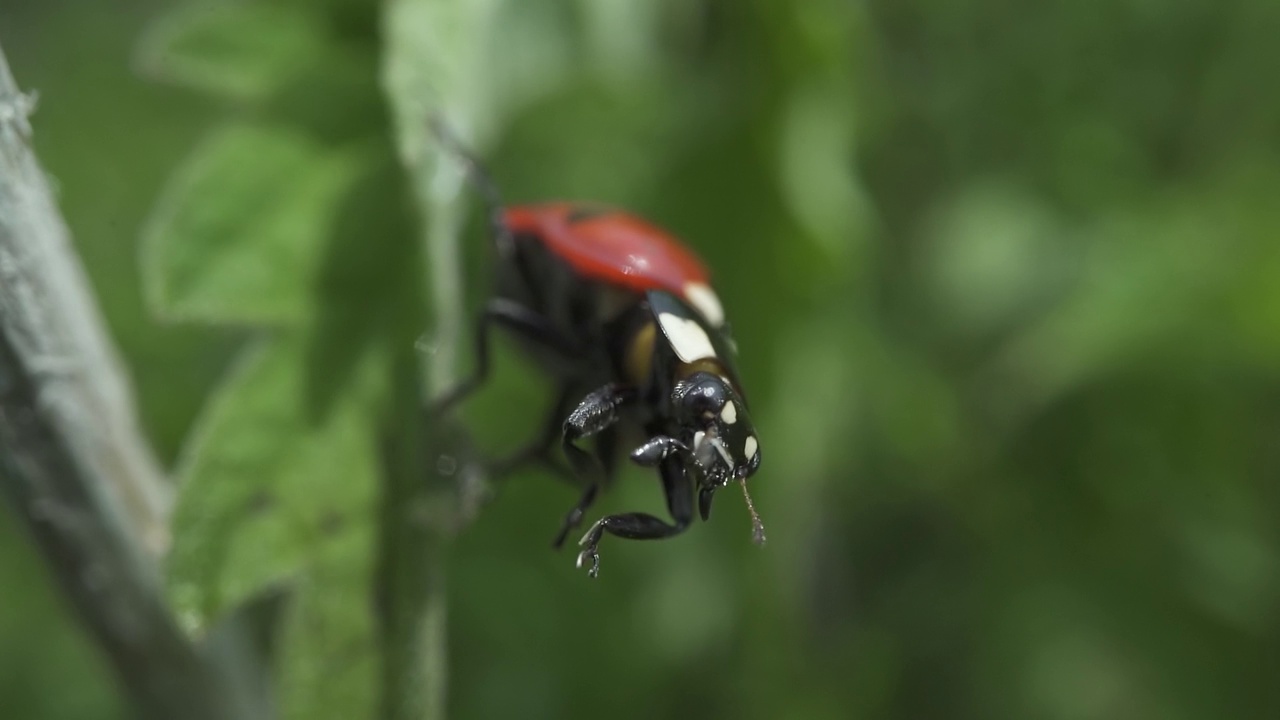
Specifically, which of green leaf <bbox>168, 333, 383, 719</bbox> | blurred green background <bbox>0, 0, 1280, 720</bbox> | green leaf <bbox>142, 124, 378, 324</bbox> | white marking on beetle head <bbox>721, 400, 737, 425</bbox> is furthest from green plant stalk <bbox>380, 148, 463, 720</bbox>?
blurred green background <bbox>0, 0, 1280, 720</bbox>

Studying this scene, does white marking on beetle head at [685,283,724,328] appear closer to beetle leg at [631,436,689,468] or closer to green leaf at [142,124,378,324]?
beetle leg at [631,436,689,468]

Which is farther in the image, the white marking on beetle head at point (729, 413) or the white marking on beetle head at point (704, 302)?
the white marking on beetle head at point (704, 302)

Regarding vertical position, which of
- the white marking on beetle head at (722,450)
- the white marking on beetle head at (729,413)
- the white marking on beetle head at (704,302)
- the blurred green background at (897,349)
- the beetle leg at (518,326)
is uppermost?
the white marking on beetle head at (704,302)

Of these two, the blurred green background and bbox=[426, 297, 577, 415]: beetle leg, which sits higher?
bbox=[426, 297, 577, 415]: beetle leg

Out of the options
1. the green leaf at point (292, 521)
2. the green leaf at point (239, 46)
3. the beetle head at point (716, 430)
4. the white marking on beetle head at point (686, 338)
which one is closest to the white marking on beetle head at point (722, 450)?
the beetle head at point (716, 430)

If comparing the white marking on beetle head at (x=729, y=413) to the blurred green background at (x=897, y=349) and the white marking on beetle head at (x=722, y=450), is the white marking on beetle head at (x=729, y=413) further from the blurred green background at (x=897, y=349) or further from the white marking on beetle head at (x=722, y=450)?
the blurred green background at (x=897, y=349)
